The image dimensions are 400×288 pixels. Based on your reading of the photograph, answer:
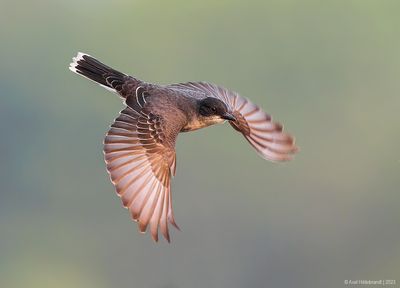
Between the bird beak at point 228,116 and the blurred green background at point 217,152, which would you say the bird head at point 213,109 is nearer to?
the bird beak at point 228,116

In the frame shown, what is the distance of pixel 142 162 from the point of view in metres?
8.43

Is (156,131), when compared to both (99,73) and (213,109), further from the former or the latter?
(99,73)

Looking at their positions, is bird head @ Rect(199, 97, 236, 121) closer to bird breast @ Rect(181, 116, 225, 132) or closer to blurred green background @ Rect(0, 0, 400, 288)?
bird breast @ Rect(181, 116, 225, 132)

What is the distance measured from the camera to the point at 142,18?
95.9 ft

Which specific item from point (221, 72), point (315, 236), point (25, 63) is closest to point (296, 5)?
point (221, 72)

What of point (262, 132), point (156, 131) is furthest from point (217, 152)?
point (156, 131)

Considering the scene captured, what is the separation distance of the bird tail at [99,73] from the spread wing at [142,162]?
0.42 meters

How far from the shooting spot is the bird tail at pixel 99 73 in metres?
9.32

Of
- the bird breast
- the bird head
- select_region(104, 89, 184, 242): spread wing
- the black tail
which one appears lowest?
select_region(104, 89, 184, 242): spread wing

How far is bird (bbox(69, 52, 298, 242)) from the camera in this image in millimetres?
7965

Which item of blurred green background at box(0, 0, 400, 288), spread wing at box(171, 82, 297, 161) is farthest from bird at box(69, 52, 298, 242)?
blurred green background at box(0, 0, 400, 288)

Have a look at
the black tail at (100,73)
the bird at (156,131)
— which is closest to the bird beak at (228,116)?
the bird at (156,131)

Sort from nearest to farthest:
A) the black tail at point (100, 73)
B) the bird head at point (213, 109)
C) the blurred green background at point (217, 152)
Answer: the bird head at point (213, 109), the black tail at point (100, 73), the blurred green background at point (217, 152)

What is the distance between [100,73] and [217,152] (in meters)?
12.5
